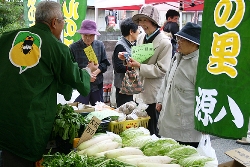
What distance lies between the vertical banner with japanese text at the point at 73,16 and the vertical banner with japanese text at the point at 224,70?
3705mm

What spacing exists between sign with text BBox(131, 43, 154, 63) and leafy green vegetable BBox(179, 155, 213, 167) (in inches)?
72.3

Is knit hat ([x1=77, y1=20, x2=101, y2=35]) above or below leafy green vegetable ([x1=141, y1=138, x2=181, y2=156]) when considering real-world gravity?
above

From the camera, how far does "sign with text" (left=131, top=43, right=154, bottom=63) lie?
173 inches

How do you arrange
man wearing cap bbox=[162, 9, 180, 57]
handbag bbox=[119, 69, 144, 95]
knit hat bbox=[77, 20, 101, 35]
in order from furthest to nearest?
man wearing cap bbox=[162, 9, 180, 57], knit hat bbox=[77, 20, 101, 35], handbag bbox=[119, 69, 144, 95]

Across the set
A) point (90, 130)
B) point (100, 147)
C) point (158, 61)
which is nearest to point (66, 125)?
point (90, 130)

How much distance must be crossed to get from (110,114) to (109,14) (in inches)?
733

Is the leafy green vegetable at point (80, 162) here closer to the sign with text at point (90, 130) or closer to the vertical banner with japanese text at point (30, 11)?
the sign with text at point (90, 130)

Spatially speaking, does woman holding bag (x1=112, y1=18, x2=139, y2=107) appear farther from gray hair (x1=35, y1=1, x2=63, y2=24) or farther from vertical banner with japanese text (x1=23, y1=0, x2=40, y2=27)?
gray hair (x1=35, y1=1, x2=63, y2=24)

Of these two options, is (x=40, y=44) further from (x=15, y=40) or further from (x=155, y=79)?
(x=155, y=79)

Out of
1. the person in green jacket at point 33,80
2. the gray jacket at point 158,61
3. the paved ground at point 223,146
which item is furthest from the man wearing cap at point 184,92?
the paved ground at point 223,146

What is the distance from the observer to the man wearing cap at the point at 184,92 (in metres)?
3.67

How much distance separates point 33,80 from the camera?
320cm

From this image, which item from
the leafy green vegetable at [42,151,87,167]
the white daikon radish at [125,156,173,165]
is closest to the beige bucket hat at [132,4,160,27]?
the white daikon radish at [125,156,173,165]

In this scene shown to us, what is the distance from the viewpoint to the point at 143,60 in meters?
4.45
